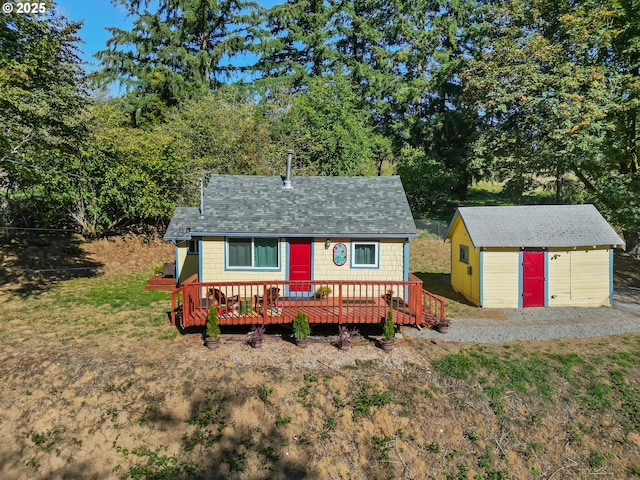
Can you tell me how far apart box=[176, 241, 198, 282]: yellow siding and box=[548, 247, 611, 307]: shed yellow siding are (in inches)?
547

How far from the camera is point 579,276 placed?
42.3 ft

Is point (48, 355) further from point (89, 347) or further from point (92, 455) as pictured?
point (92, 455)

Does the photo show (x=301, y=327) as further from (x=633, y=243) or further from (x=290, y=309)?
(x=633, y=243)

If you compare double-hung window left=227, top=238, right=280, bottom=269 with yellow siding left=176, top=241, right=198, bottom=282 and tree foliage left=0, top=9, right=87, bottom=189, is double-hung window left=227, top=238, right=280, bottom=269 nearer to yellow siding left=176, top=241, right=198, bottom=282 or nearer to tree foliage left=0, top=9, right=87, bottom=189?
yellow siding left=176, top=241, right=198, bottom=282

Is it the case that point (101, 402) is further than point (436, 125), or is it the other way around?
point (436, 125)

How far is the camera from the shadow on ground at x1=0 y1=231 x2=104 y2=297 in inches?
573

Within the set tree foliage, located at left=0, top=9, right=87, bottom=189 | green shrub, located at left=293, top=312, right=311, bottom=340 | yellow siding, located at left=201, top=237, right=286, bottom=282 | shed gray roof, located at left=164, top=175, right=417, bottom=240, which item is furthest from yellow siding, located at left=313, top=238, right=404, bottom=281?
tree foliage, located at left=0, top=9, right=87, bottom=189

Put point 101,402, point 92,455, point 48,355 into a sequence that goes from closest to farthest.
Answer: point 92,455 < point 101,402 < point 48,355

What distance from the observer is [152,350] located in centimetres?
909

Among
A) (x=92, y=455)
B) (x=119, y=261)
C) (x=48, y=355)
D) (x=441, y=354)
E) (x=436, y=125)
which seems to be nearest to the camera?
(x=92, y=455)

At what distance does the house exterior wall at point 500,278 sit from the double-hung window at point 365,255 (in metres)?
4.01

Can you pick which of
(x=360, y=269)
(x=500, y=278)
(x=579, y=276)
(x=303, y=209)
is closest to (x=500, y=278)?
(x=500, y=278)

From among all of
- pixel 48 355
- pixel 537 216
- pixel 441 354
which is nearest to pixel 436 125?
pixel 537 216

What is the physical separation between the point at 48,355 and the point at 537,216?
16196 millimetres
